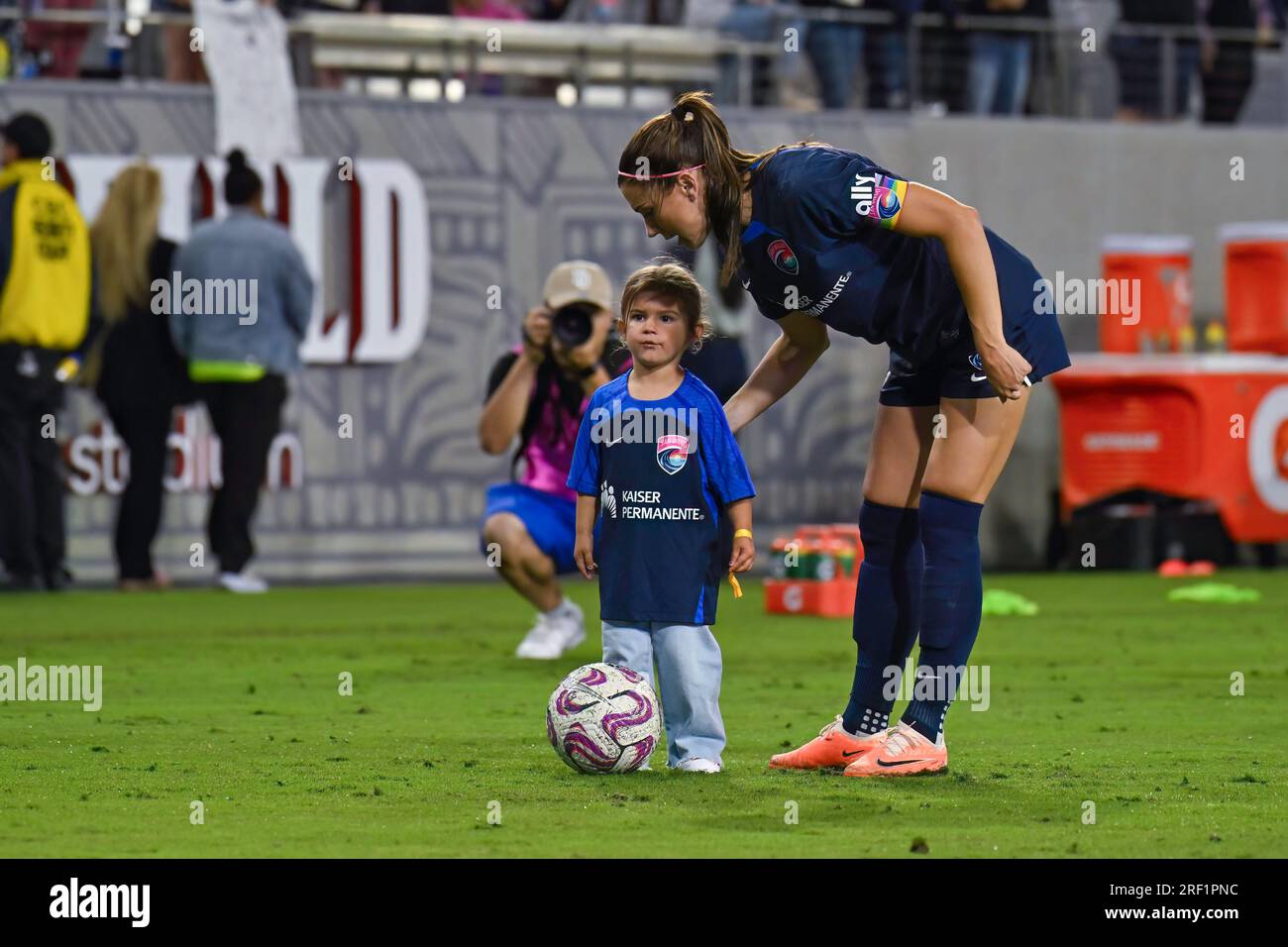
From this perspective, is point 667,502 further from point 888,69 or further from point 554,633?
point 888,69

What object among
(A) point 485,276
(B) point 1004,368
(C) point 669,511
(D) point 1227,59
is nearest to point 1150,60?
(D) point 1227,59

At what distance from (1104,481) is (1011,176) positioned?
2.52 metres

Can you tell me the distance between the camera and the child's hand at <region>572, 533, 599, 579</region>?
5527 millimetres

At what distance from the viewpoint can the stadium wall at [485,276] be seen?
13.5m

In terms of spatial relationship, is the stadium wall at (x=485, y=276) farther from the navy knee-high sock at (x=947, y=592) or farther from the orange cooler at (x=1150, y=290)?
the navy knee-high sock at (x=947, y=592)

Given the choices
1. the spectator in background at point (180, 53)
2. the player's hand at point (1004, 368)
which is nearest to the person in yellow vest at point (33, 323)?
the spectator in background at point (180, 53)

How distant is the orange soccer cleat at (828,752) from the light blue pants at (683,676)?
18cm

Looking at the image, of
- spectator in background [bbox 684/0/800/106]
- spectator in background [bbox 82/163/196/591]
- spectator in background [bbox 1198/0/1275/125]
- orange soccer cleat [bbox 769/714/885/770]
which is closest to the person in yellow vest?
spectator in background [bbox 82/163/196/591]

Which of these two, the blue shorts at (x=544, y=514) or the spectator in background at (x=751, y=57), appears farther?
the spectator in background at (x=751, y=57)

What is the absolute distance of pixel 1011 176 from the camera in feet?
51.0

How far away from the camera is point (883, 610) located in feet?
17.9

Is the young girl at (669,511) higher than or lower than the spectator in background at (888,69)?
lower
